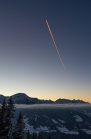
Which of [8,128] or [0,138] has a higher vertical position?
[8,128]

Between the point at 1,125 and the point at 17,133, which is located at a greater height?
the point at 1,125

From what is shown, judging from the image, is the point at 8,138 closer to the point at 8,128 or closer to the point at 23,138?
the point at 8,128

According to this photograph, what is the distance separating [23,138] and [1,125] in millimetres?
4642

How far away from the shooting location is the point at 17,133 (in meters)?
20.7

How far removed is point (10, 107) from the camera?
2003 centimetres

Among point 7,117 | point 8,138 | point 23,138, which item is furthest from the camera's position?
point 23,138

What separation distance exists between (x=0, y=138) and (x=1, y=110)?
4611 mm

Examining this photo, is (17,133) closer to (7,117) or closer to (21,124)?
(21,124)

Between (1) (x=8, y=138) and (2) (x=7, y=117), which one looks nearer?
(1) (x=8, y=138)

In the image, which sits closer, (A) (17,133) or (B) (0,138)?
(B) (0,138)

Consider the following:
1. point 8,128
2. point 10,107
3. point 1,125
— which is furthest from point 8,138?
point 10,107

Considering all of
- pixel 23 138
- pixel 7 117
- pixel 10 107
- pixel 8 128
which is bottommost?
pixel 23 138

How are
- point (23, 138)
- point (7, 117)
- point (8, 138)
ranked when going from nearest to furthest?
point (8, 138) < point (7, 117) < point (23, 138)

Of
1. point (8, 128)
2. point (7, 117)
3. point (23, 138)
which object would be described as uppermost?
point (7, 117)
